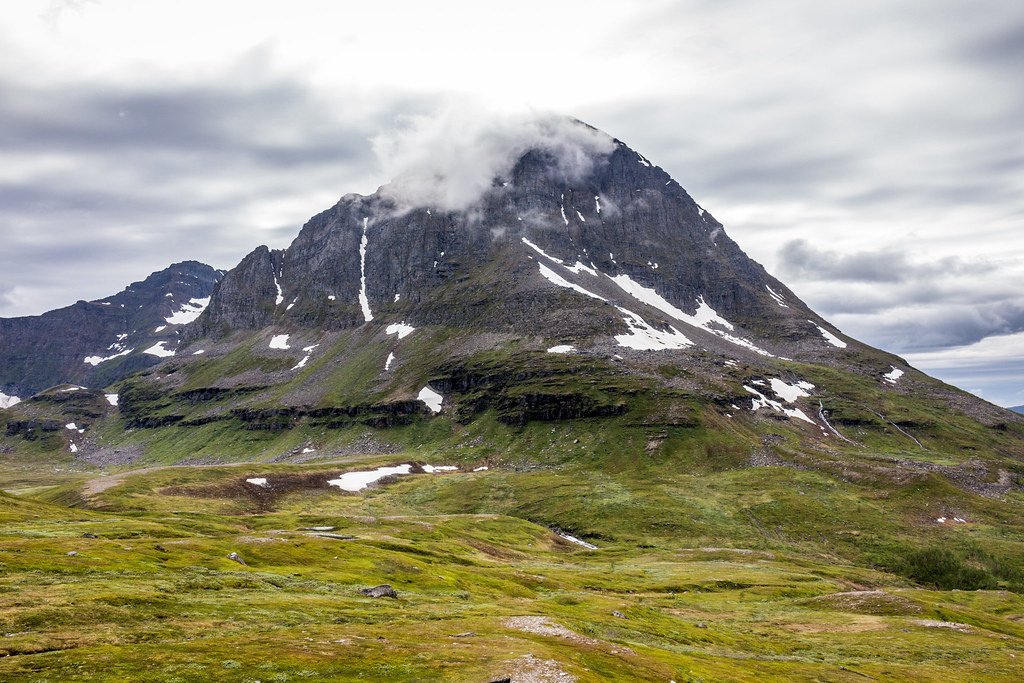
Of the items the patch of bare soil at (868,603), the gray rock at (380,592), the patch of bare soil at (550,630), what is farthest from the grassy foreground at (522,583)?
the gray rock at (380,592)

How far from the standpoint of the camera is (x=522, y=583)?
280 ft

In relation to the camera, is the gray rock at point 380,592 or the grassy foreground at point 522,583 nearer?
the grassy foreground at point 522,583

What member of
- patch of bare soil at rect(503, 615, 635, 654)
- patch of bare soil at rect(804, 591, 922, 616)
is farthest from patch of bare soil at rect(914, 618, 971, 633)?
patch of bare soil at rect(503, 615, 635, 654)

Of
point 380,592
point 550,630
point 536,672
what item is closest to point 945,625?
point 550,630

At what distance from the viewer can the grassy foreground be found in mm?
35531

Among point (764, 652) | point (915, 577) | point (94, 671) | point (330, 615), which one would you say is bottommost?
point (915, 577)

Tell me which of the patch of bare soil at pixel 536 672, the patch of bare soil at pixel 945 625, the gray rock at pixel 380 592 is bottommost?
the patch of bare soil at pixel 945 625

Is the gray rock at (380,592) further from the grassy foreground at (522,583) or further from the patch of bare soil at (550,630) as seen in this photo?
the patch of bare soil at (550,630)

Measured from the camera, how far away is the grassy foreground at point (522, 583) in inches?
1399

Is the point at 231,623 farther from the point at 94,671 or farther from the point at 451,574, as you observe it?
the point at 451,574

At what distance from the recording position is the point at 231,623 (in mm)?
42344

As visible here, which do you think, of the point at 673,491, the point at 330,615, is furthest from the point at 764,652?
the point at 673,491

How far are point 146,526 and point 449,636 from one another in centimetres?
6970

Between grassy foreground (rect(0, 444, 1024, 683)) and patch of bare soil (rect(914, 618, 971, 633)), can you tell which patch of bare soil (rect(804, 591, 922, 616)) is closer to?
grassy foreground (rect(0, 444, 1024, 683))
